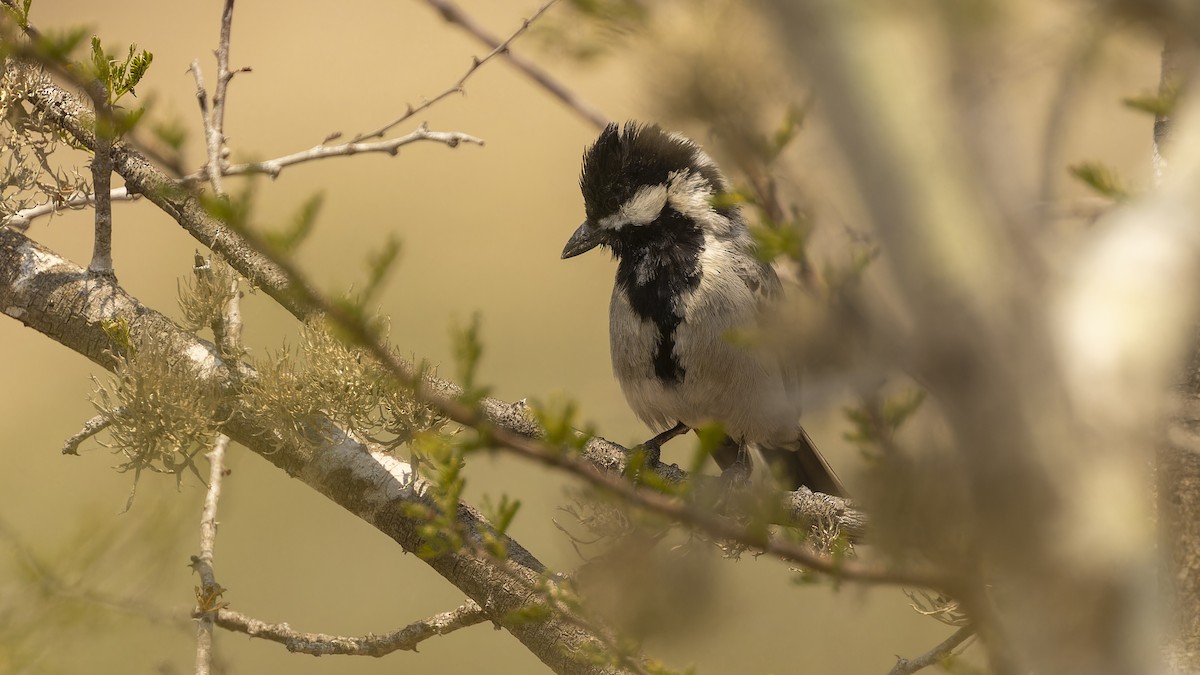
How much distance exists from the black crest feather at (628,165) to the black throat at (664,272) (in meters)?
0.08

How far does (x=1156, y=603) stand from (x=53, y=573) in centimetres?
162

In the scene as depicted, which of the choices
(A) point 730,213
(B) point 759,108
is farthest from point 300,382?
(A) point 730,213

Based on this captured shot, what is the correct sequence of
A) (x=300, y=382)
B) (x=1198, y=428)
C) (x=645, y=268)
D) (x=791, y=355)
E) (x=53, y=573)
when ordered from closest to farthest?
(x=791, y=355), (x=1198, y=428), (x=300, y=382), (x=53, y=573), (x=645, y=268)

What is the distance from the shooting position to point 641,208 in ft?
6.96

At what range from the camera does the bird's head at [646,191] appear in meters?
2.10

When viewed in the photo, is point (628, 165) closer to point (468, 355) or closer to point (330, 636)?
point (330, 636)

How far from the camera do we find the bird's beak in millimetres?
2164

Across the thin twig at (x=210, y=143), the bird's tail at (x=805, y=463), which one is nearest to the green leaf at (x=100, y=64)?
the thin twig at (x=210, y=143)

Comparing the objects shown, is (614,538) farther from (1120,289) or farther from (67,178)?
(67,178)

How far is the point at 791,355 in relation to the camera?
28.7 inches

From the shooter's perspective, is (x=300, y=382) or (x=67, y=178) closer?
(x=300, y=382)

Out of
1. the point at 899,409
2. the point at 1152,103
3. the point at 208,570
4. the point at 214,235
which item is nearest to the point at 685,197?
the point at 214,235

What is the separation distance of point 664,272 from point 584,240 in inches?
7.7

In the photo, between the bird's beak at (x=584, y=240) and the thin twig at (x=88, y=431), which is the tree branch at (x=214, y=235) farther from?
the bird's beak at (x=584, y=240)
